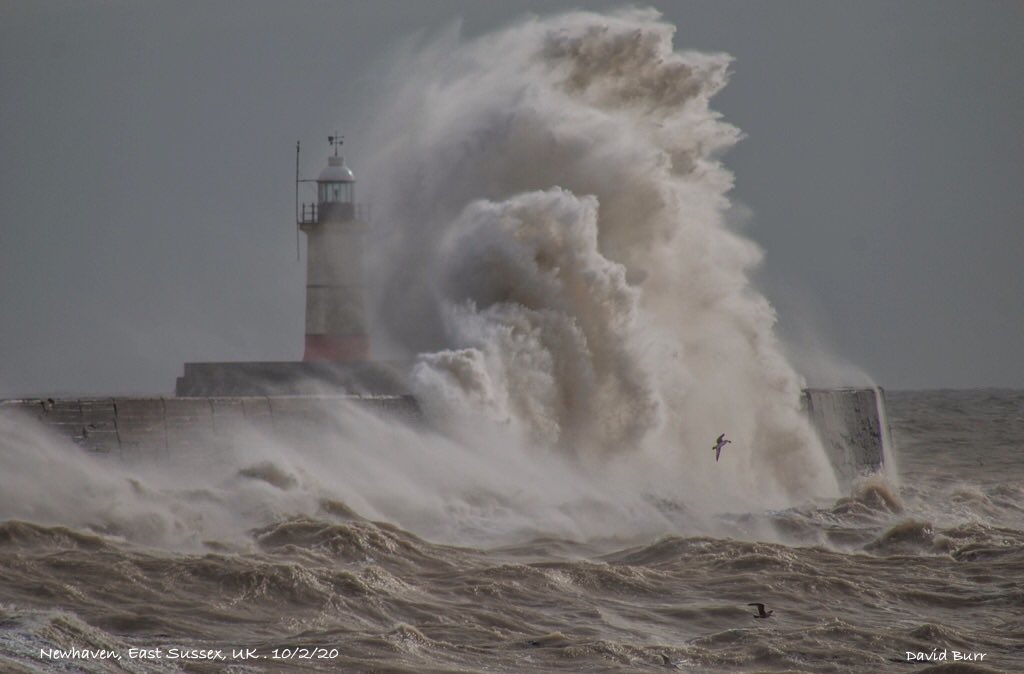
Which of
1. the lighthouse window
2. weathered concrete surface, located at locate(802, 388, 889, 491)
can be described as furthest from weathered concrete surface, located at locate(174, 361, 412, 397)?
weathered concrete surface, located at locate(802, 388, 889, 491)

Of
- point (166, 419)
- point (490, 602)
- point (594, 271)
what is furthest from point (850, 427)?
point (490, 602)

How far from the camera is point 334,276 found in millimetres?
21422

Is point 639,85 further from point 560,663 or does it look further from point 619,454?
point 560,663

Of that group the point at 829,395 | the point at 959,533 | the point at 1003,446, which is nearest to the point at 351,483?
the point at 959,533

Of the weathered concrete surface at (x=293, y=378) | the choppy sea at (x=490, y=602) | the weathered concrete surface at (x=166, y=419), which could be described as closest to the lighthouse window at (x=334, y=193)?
the weathered concrete surface at (x=293, y=378)

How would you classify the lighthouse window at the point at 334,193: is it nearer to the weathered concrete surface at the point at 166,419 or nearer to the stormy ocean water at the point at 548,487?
the stormy ocean water at the point at 548,487

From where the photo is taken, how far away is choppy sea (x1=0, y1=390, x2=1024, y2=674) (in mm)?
7859

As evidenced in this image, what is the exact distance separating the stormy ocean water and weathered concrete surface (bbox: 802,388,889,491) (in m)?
0.42

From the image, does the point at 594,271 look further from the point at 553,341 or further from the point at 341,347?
the point at 341,347

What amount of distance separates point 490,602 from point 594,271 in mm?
9051

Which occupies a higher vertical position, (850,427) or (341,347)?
(341,347)

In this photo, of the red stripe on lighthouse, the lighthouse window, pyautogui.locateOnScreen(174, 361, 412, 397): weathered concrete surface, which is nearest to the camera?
pyautogui.locateOnScreen(174, 361, 412, 397): weathered concrete surface

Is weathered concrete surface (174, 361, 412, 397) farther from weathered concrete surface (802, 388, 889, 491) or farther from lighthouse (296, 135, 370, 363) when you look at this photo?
weathered concrete surface (802, 388, 889, 491)

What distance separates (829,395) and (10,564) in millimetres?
15098
